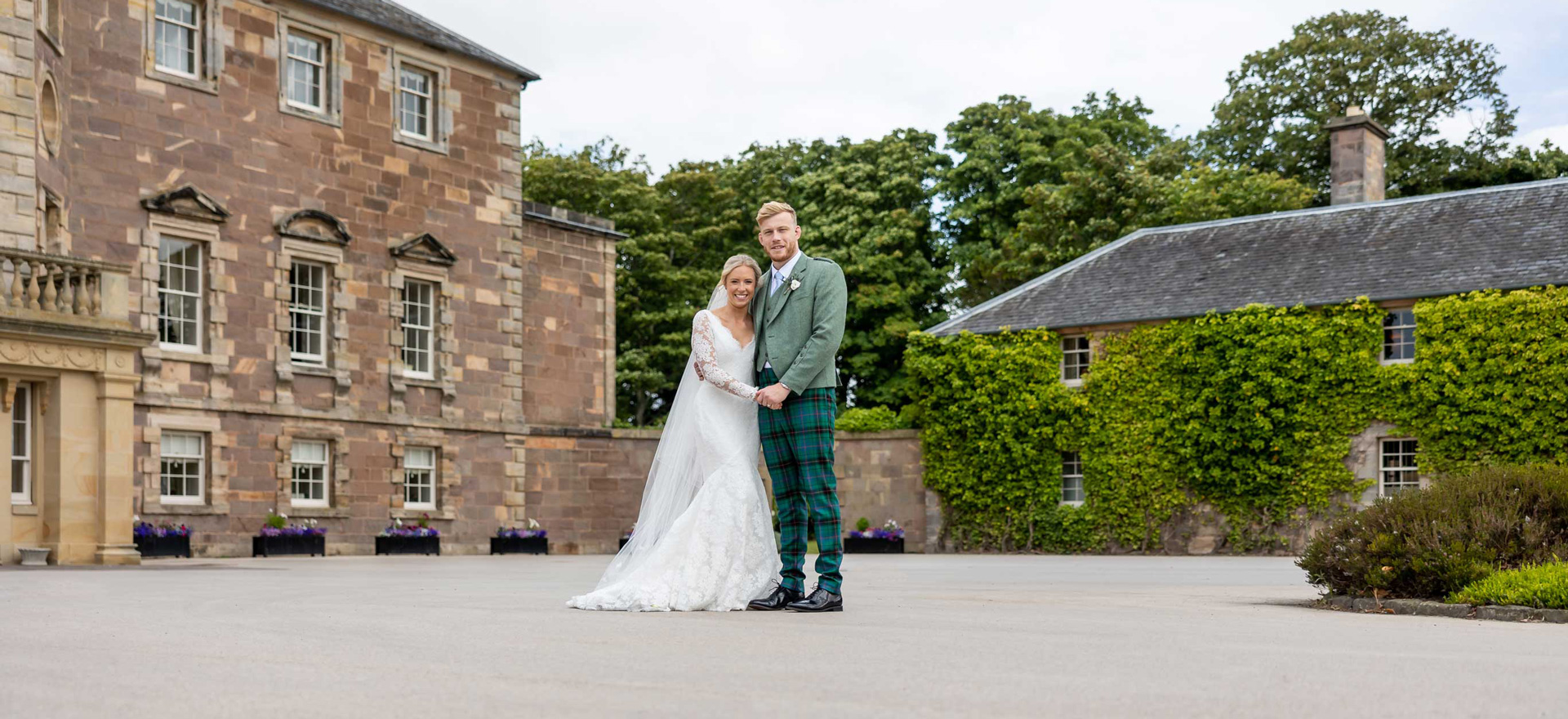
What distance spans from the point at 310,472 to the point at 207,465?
7.03 ft

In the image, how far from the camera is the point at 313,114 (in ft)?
88.4

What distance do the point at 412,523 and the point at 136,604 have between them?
62.5 feet

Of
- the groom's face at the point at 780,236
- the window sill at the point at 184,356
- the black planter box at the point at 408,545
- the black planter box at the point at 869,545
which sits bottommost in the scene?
the black planter box at the point at 869,545

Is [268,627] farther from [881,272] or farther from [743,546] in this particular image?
[881,272]

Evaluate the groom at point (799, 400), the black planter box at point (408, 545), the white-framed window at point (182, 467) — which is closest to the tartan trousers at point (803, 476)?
the groom at point (799, 400)

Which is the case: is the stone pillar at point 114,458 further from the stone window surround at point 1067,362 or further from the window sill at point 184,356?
the stone window surround at point 1067,362

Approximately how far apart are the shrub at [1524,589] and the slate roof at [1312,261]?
20.9 meters

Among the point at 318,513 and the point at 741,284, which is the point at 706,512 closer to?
the point at 741,284

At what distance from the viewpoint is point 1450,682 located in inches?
212

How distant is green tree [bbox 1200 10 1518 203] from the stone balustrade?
32.2m

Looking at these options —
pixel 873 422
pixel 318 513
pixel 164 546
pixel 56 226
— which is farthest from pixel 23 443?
pixel 873 422

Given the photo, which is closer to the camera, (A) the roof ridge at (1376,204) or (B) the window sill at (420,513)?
(B) the window sill at (420,513)

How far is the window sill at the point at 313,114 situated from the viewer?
26578mm

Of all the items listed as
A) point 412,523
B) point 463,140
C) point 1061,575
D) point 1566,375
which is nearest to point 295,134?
point 463,140
